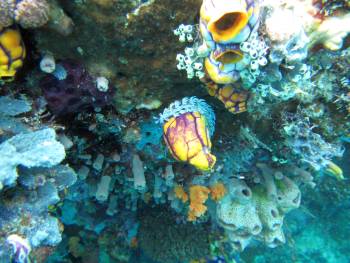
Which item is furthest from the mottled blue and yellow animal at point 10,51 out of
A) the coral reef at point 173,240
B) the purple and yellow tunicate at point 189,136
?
the coral reef at point 173,240

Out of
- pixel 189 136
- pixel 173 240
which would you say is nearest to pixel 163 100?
pixel 189 136

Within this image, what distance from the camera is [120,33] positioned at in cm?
271

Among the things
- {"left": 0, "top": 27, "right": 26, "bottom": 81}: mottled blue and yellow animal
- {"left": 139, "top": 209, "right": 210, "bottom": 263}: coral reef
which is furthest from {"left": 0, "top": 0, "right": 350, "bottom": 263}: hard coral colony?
{"left": 139, "top": 209, "right": 210, "bottom": 263}: coral reef

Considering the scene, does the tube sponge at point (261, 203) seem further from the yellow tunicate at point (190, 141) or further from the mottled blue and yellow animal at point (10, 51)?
the mottled blue and yellow animal at point (10, 51)

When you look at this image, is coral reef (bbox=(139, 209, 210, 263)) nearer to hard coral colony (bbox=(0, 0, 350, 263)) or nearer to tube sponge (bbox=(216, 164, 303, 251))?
tube sponge (bbox=(216, 164, 303, 251))

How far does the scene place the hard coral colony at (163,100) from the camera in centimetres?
239

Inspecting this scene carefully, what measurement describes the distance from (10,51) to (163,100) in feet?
5.35

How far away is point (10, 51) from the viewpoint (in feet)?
7.78

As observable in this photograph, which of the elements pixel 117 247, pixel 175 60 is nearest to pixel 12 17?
pixel 175 60

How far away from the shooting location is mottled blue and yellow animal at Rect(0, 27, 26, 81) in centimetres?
231

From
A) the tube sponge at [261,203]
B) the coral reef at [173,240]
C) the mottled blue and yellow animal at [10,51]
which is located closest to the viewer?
the mottled blue and yellow animal at [10,51]

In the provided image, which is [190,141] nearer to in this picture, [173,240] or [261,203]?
[261,203]

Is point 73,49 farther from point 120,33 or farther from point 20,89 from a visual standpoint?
point 20,89

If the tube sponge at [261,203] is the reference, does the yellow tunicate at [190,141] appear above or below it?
above
